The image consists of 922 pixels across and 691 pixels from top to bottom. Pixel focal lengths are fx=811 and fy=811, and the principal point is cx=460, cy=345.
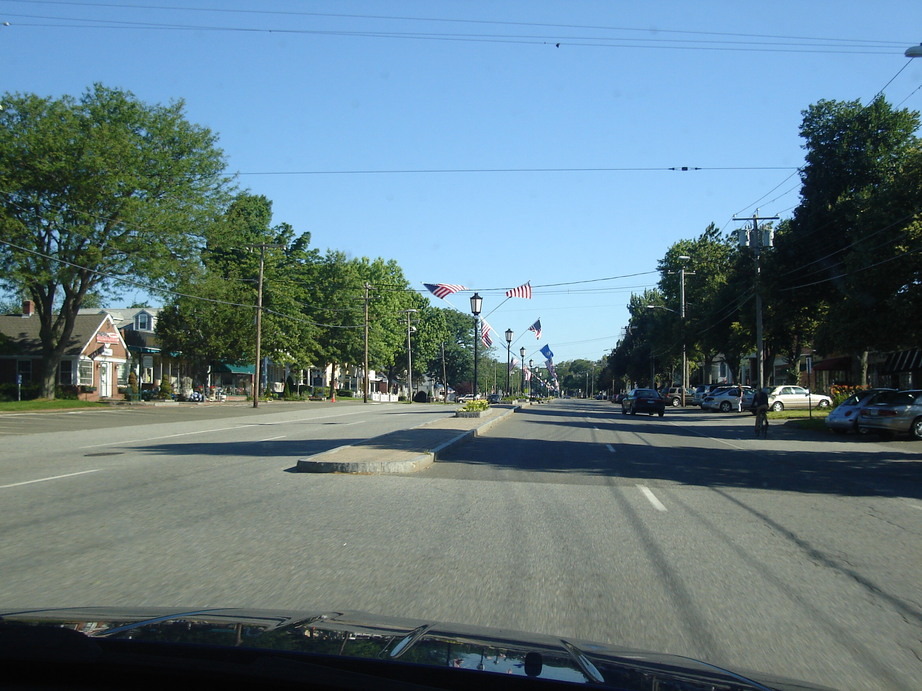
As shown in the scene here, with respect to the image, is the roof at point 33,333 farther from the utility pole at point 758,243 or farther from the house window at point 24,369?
the utility pole at point 758,243

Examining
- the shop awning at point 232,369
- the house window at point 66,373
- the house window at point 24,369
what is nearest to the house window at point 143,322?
the shop awning at point 232,369

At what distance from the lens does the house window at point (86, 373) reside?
56219 millimetres

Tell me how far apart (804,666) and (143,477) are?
11215mm

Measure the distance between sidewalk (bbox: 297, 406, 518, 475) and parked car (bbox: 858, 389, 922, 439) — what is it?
1368cm

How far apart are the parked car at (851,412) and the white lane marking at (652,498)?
17.7 m

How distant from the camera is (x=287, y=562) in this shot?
24.5 ft

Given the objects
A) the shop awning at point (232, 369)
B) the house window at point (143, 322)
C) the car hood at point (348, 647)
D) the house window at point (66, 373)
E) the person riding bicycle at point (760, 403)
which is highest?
Answer: the house window at point (143, 322)

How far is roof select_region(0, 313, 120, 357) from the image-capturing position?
178ft

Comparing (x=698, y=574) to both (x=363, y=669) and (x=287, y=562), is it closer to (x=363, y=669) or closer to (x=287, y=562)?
(x=287, y=562)

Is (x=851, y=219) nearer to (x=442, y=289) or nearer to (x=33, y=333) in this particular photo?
(x=442, y=289)

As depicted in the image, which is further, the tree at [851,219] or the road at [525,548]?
the tree at [851,219]

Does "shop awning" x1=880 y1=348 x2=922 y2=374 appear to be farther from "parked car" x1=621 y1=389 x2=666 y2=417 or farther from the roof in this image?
the roof

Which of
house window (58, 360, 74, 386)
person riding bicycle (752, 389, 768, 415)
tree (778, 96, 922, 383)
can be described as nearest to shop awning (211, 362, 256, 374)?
house window (58, 360, 74, 386)

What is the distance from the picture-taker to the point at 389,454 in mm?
16188
